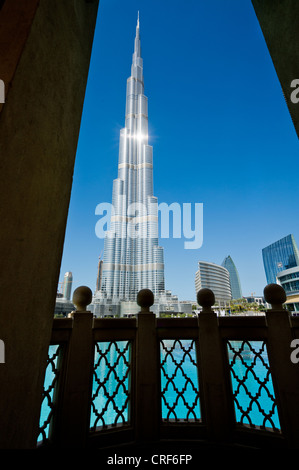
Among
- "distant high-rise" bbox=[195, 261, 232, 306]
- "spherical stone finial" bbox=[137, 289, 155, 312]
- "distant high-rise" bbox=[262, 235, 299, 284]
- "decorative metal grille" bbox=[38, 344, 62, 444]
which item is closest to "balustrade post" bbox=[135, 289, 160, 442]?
"spherical stone finial" bbox=[137, 289, 155, 312]

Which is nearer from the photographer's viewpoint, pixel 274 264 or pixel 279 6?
pixel 279 6

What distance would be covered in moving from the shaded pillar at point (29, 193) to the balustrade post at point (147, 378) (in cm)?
138

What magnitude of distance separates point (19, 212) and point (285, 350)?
2865 millimetres

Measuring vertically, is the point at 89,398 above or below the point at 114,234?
below

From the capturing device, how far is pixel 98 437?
226 cm

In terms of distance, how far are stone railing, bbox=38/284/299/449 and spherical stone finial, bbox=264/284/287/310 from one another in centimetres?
1

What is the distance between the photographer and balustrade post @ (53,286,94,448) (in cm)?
213

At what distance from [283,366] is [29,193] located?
294cm

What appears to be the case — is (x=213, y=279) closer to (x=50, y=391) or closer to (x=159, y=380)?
(x=159, y=380)

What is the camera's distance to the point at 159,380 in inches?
99.8

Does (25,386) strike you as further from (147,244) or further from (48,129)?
(147,244)

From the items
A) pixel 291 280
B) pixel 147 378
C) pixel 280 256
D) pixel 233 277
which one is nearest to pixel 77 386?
pixel 147 378

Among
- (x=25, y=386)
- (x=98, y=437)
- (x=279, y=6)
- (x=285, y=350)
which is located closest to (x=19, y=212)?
(x=25, y=386)
